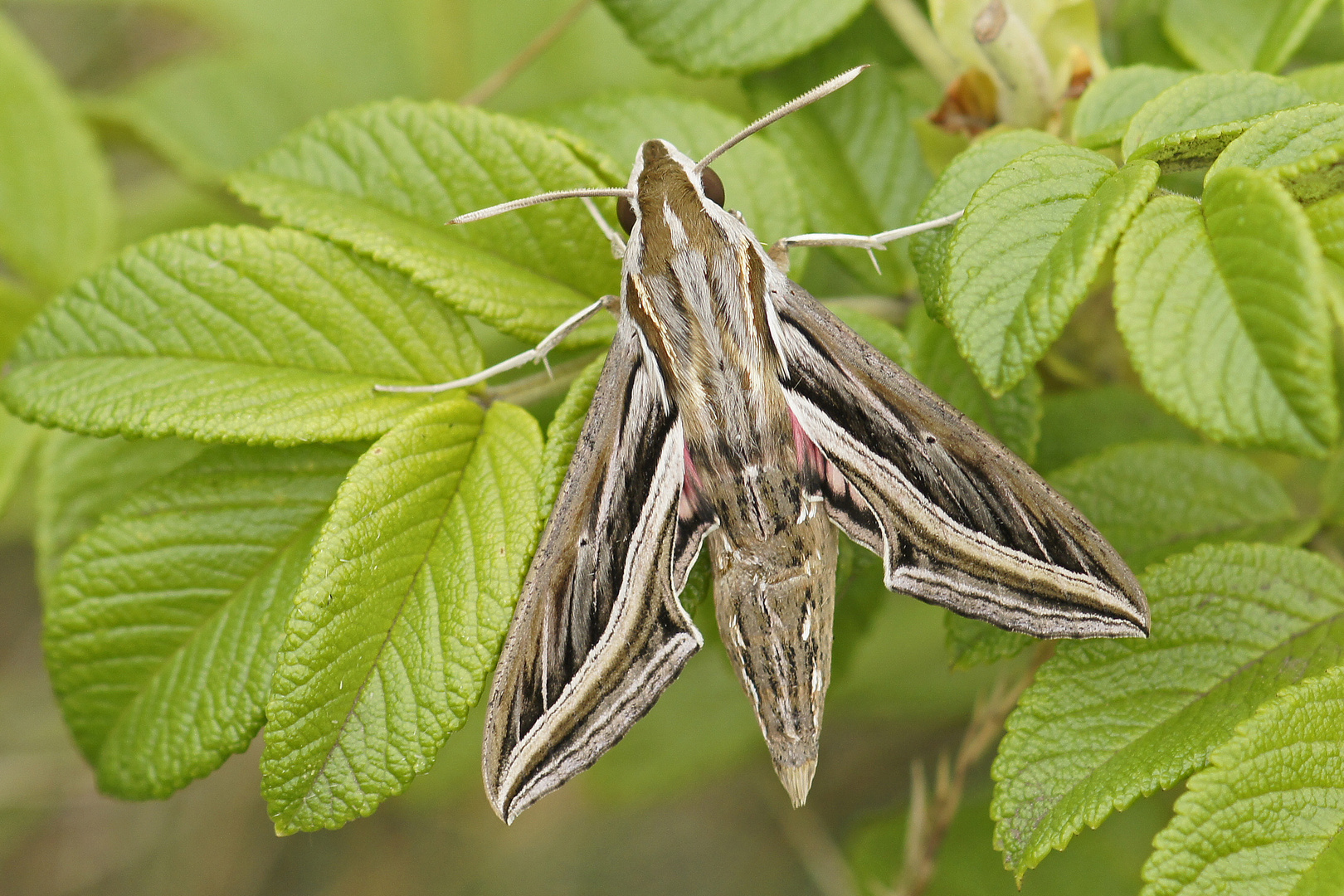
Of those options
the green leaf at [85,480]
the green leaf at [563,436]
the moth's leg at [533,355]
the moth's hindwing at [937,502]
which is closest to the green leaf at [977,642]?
the moth's hindwing at [937,502]

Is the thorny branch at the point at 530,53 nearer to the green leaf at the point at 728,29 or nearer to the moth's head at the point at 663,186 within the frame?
the green leaf at the point at 728,29

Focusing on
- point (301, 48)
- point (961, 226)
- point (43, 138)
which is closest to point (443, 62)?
point (301, 48)

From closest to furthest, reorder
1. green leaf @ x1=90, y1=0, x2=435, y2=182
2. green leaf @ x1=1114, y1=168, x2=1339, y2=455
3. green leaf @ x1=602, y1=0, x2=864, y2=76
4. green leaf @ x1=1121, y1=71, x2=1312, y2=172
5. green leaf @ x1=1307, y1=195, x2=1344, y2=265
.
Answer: green leaf @ x1=1114, y1=168, x2=1339, y2=455 → green leaf @ x1=1307, y1=195, x2=1344, y2=265 → green leaf @ x1=1121, y1=71, x2=1312, y2=172 → green leaf @ x1=602, y1=0, x2=864, y2=76 → green leaf @ x1=90, y1=0, x2=435, y2=182

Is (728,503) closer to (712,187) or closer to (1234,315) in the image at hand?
(712,187)

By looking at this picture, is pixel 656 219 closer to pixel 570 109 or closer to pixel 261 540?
pixel 570 109

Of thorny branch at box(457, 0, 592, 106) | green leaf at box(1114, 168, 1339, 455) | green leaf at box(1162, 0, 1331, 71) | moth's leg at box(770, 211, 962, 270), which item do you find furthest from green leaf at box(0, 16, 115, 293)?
green leaf at box(1162, 0, 1331, 71)

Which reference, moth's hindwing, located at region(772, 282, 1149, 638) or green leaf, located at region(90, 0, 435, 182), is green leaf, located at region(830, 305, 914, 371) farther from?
green leaf, located at region(90, 0, 435, 182)
